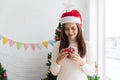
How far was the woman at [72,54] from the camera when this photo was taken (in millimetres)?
1588

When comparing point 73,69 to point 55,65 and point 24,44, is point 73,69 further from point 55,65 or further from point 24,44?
point 24,44

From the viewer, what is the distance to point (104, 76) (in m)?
2.70

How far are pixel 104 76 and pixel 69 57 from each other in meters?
1.26

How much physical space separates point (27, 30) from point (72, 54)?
3.96 feet

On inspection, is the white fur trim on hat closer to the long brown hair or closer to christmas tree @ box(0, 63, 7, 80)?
the long brown hair

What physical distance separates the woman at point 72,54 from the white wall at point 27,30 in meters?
1.00

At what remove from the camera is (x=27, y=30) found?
263cm

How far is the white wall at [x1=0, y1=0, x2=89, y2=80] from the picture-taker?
2594 mm

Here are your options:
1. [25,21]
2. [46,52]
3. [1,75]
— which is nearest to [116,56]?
[46,52]

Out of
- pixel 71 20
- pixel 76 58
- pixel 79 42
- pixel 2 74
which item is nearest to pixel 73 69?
pixel 76 58

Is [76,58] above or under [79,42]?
under

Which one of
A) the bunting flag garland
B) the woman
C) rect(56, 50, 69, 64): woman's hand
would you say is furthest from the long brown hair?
the bunting flag garland

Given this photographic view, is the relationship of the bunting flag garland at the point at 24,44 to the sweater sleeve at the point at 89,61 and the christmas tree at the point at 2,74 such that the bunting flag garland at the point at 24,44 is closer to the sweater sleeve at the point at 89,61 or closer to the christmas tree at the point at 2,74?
the christmas tree at the point at 2,74

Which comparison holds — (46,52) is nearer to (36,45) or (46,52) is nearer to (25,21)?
(36,45)
